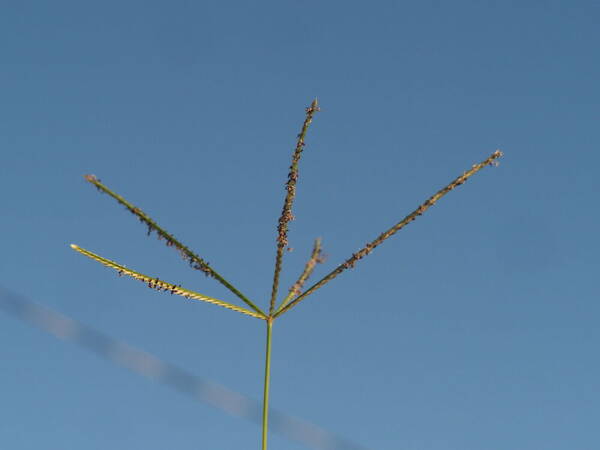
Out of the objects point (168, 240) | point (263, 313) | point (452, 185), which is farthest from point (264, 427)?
point (452, 185)

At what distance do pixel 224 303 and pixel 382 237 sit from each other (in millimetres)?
749

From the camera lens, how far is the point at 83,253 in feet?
12.3

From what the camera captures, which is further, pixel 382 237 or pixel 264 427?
pixel 382 237

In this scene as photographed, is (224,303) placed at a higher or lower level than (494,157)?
lower

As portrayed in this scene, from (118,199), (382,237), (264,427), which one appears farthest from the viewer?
(382,237)

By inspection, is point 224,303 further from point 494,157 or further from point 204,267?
point 494,157

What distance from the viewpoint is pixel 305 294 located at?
4117mm

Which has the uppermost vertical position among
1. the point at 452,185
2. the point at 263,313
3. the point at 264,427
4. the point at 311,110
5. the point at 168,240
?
the point at 311,110

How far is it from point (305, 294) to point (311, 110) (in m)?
0.83

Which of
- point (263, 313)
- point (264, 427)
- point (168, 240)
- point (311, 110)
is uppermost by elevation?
point (311, 110)

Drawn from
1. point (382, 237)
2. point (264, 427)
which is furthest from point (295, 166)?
point (264, 427)

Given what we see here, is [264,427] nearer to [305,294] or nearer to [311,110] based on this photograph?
[305,294]

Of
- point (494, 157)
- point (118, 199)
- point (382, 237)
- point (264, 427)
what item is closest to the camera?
point (264, 427)

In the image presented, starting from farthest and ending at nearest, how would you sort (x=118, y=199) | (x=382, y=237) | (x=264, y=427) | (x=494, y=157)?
(x=382, y=237)
(x=494, y=157)
(x=118, y=199)
(x=264, y=427)
